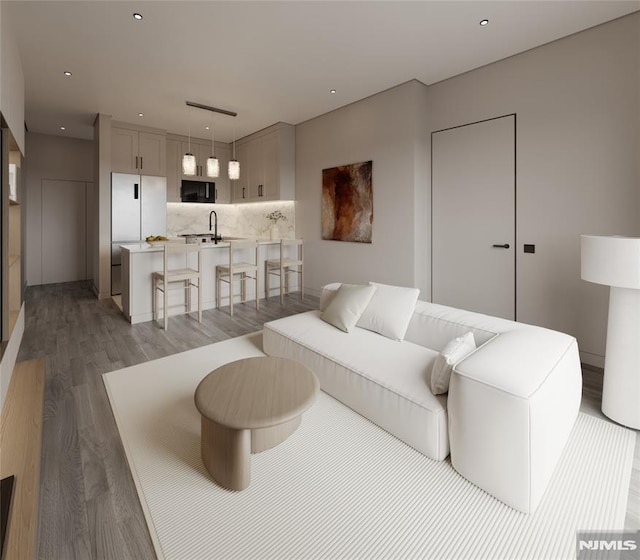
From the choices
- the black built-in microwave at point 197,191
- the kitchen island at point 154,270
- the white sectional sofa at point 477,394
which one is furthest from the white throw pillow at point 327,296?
the black built-in microwave at point 197,191

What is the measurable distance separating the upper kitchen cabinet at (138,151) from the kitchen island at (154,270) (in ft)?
6.15

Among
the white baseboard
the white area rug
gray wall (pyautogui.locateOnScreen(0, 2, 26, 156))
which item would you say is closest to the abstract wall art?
the white baseboard

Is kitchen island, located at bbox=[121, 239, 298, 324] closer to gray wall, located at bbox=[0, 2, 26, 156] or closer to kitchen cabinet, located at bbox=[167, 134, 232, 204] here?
gray wall, located at bbox=[0, 2, 26, 156]

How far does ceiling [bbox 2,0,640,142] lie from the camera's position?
2766 millimetres

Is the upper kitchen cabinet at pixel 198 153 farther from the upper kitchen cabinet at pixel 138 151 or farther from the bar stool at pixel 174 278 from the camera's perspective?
the bar stool at pixel 174 278

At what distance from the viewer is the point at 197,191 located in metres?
6.93

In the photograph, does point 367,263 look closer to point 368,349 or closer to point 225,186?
point 368,349

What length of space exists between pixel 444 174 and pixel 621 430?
2.98 meters

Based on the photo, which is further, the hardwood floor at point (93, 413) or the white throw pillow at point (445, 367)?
the white throw pillow at point (445, 367)

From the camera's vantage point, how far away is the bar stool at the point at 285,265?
5367 mm

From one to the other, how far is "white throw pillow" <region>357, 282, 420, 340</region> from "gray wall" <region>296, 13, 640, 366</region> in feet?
5.17

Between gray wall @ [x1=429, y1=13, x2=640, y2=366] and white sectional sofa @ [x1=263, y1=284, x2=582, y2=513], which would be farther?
gray wall @ [x1=429, y1=13, x2=640, y2=366]

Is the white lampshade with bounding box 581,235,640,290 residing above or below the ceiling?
below

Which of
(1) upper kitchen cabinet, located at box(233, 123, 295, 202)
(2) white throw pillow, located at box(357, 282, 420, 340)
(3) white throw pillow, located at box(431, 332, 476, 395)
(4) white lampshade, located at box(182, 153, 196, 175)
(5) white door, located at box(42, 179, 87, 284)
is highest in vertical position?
(1) upper kitchen cabinet, located at box(233, 123, 295, 202)
